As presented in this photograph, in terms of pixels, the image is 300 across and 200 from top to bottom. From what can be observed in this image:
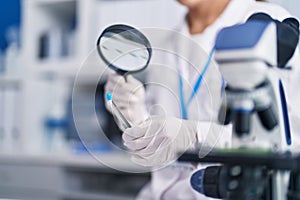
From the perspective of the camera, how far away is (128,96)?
694mm

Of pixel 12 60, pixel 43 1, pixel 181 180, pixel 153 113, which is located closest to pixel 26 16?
pixel 43 1

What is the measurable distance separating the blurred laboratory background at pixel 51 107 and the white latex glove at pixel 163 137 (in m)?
1.34

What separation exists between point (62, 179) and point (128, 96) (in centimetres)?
156

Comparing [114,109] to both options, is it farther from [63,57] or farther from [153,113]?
[63,57]

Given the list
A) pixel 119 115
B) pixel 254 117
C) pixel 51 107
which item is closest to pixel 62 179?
pixel 51 107

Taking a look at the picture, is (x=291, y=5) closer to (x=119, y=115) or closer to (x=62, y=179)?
(x=119, y=115)

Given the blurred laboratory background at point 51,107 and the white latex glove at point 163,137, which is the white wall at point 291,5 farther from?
the blurred laboratory background at point 51,107

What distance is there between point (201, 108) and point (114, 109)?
137 millimetres

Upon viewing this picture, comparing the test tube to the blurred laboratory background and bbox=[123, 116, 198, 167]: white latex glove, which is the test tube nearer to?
bbox=[123, 116, 198, 167]: white latex glove

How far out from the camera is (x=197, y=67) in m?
0.73

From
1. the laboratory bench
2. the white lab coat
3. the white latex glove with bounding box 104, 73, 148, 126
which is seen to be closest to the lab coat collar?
the white lab coat

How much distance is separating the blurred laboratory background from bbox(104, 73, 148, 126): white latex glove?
1.27 metres

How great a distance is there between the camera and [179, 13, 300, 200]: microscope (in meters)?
0.57

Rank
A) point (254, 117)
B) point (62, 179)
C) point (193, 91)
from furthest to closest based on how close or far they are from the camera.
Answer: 1. point (62, 179)
2. point (193, 91)
3. point (254, 117)
